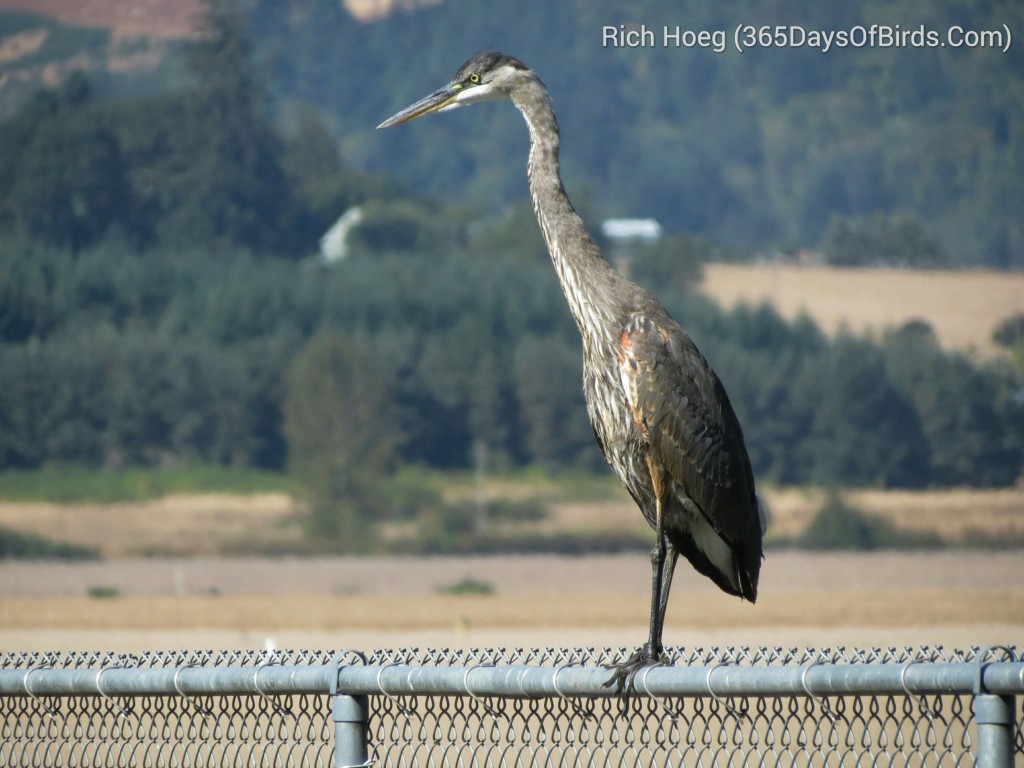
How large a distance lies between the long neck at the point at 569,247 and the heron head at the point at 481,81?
0.91ft

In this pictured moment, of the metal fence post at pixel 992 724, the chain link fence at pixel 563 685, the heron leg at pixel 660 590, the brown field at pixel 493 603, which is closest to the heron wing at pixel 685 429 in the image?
the heron leg at pixel 660 590

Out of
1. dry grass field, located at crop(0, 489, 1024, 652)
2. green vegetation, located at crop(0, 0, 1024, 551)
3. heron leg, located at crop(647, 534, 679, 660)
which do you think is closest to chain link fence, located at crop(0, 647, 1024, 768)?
heron leg, located at crop(647, 534, 679, 660)

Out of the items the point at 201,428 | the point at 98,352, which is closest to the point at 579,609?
the point at 201,428

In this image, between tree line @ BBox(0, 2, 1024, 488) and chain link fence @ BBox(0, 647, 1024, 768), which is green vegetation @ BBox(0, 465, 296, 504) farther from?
chain link fence @ BBox(0, 647, 1024, 768)

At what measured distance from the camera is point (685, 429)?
6.16 m

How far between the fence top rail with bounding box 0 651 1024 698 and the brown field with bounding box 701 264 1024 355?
6034cm

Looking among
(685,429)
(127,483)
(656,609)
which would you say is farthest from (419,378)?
(656,609)

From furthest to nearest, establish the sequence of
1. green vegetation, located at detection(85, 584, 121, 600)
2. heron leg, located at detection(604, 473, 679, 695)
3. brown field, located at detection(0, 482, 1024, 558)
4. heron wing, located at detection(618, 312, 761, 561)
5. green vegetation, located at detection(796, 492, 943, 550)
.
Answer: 1. green vegetation, located at detection(796, 492, 943, 550)
2. brown field, located at detection(0, 482, 1024, 558)
3. green vegetation, located at detection(85, 584, 121, 600)
4. heron wing, located at detection(618, 312, 761, 561)
5. heron leg, located at detection(604, 473, 679, 695)

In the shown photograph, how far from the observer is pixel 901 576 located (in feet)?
150

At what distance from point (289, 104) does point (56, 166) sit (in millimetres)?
47831

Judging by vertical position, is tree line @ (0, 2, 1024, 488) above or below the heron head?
below

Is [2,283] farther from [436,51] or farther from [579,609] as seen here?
[436,51]

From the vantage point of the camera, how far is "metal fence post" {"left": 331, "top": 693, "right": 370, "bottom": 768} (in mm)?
4574

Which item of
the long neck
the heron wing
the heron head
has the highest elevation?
the heron head
